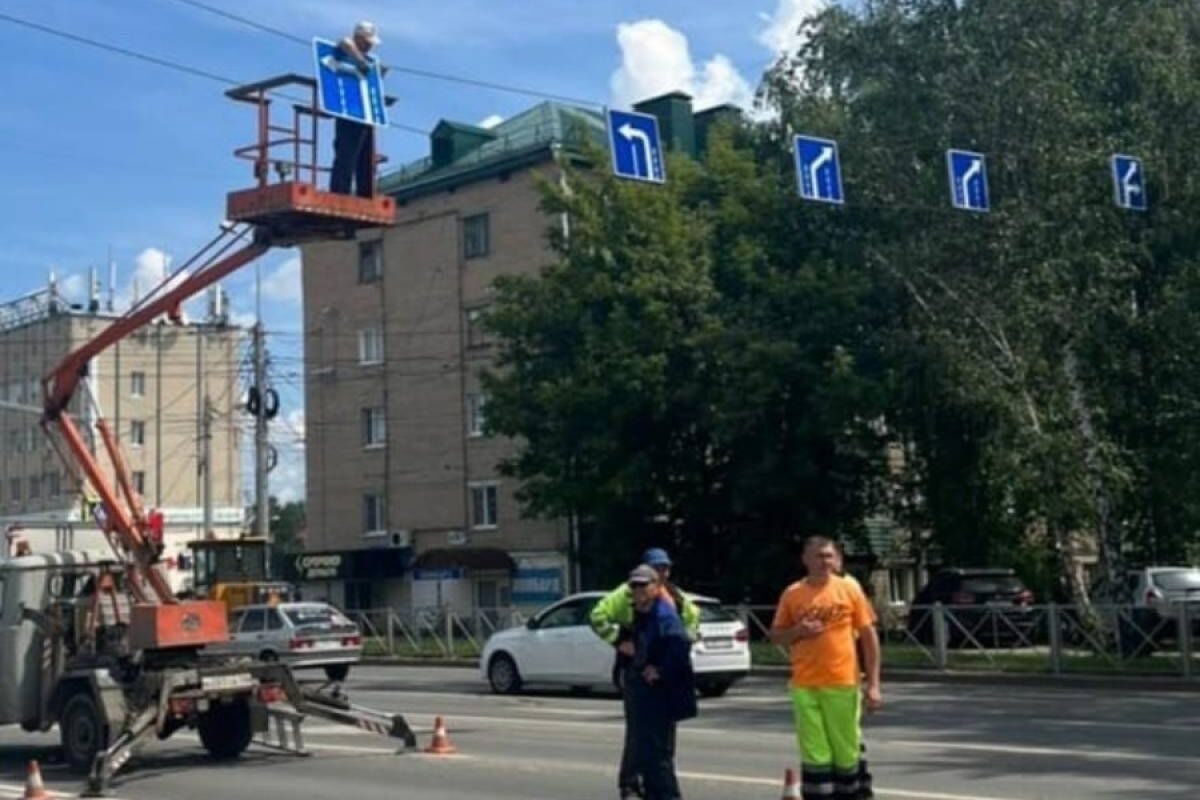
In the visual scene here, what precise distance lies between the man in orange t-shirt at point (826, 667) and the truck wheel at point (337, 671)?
24.0 metres

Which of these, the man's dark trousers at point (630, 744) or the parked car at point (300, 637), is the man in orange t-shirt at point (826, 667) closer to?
the man's dark trousers at point (630, 744)

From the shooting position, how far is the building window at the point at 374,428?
5956 centimetres

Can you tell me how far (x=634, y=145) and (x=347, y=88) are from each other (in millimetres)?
5078

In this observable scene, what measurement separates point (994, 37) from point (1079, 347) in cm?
555

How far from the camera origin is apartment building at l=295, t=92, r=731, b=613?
55.0m

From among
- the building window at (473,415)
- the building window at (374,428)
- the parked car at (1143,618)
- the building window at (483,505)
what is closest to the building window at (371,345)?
the building window at (374,428)

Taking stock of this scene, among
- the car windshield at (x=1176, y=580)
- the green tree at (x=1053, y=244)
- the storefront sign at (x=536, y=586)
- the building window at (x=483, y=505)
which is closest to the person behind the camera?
the green tree at (x=1053, y=244)

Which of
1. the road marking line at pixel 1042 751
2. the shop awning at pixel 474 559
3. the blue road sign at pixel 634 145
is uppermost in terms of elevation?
the blue road sign at pixel 634 145

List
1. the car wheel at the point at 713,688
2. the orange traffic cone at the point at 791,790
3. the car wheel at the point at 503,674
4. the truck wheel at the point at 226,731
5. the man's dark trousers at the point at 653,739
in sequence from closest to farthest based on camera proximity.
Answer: the orange traffic cone at the point at 791,790 → the man's dark trousers at the point at 653,739 → the truck wheel at the point at 226,731 → the car wheel at the point at 713,688 → the car wheel at the point at 503,674

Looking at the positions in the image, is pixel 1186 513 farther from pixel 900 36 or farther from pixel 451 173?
pixel 451 173

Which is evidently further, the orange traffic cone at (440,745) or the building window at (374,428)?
the building window at (374,428)

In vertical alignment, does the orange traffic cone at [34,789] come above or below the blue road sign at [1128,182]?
below

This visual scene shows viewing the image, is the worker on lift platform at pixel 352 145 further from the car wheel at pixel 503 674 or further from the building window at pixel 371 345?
the building window at pixel 371 345

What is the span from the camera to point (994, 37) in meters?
33.0
